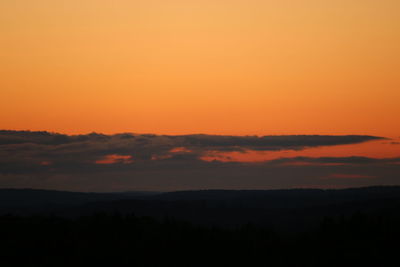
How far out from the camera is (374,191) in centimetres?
17400

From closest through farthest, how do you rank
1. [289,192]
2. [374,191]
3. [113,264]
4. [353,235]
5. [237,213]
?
Result: [113,264], [353,235], [237,213], [374,191], [289,192]

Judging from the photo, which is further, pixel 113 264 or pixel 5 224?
pixel 5 224

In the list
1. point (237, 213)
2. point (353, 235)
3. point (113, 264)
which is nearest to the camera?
point (113, 264)

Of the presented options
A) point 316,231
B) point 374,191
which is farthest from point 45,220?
point 374,191

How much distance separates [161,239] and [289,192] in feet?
441

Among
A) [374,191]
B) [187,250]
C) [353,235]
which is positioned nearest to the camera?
[187,250]

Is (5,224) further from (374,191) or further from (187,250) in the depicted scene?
(374,191)

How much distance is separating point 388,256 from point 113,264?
2181 centimetres

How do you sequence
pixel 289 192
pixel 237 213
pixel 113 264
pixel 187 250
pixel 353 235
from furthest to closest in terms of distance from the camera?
pixel 289 192 → pixel 237 213 → pixel 353 235 → pixel 187 250 → pixel 113 264

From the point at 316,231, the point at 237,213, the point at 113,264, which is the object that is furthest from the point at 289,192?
the point at 113,264

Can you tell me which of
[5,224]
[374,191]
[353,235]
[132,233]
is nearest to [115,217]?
[132,233]

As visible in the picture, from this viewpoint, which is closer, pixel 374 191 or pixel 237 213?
pixel 237 213

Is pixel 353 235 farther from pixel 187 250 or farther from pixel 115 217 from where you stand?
pixel 115 217

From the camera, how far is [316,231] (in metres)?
73.2
